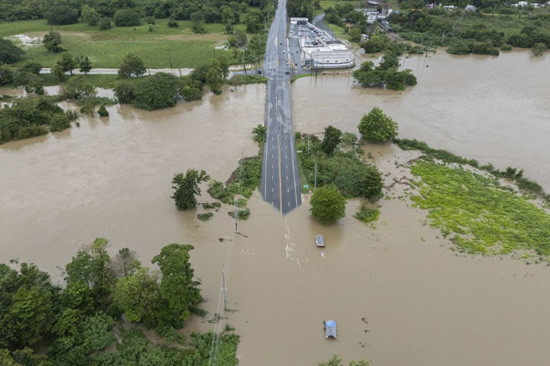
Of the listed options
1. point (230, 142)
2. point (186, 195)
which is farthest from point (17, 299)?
point (230, 142)

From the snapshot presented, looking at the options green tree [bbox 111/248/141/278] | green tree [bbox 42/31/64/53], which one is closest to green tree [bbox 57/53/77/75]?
green tree [bbox 42/31/64/53]

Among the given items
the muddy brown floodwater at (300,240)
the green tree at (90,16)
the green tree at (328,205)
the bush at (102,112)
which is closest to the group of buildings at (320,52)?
the muddy brown floodwater at (300,240)

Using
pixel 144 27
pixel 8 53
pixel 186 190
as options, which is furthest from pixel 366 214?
pixel 144 27

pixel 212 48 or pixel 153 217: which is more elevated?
pixel 212 48

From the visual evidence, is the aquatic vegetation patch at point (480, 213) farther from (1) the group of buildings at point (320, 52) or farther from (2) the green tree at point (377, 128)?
(1) the group of buildings at point (320, 52)

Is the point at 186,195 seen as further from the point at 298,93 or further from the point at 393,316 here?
the point at 298,93

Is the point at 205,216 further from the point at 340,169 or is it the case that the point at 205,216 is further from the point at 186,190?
the point at 340,169
